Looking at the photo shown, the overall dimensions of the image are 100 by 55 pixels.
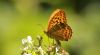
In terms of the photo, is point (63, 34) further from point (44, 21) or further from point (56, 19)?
point (44, 21)

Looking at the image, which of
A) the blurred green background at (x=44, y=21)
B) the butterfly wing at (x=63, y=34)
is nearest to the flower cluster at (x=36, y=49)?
the butterfly wing at (x=63, y=34)

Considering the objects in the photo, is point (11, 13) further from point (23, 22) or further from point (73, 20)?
point (73, 20)

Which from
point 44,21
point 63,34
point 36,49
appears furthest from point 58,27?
point 44,21

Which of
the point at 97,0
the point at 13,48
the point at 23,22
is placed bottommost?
the point at 13,48

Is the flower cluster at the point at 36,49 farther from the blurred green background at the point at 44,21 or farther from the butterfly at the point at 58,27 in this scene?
the blurred green background at the point at 44,21

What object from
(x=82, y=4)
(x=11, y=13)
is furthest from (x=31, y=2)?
(x=82, y=4)
